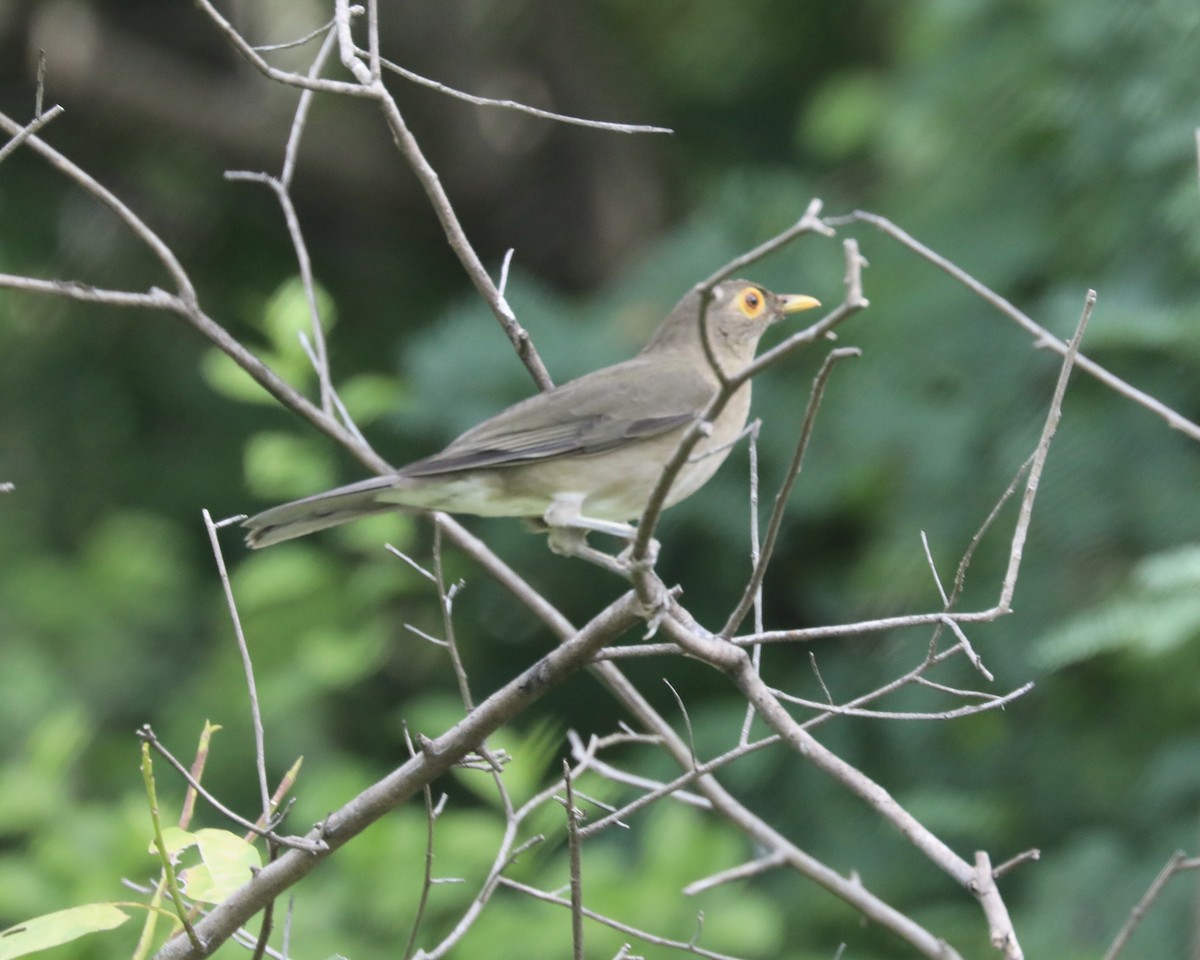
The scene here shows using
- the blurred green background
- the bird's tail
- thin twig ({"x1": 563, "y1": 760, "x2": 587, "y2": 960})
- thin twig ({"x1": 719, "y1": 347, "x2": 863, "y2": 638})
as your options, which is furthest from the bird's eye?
thin twig ({"x1": 563, "y1": 760, "x2": 587, "y2": 960})

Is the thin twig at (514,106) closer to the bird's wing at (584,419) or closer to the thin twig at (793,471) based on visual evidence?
the thin twig at (793,471)

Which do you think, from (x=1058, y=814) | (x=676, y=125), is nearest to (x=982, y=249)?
(x=1058, y=814)

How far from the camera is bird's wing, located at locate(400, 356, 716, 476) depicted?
4.01 m

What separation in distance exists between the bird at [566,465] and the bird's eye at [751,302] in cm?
39

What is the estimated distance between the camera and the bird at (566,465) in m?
3.70

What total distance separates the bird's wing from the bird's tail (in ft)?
0.44

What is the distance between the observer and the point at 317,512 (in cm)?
366

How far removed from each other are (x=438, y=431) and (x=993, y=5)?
2674 mm

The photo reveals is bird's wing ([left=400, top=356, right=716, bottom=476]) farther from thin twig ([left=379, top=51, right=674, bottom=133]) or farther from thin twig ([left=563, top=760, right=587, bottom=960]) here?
thin twig ([left=563, top=760, right=587, bottom=960])

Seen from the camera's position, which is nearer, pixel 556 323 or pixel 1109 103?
pixel 1109 103

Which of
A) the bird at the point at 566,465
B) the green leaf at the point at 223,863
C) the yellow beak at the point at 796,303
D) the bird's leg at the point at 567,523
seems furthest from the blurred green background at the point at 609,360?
the green leaf at the point at 223,863

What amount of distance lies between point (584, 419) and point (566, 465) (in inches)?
8.6

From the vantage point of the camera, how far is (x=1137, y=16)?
5277 millimetres

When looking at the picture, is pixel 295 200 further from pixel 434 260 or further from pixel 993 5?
pixel 993 5
